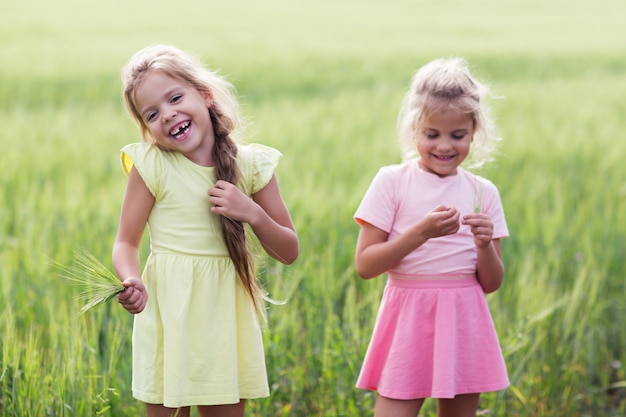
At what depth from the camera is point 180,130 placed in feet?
7.47

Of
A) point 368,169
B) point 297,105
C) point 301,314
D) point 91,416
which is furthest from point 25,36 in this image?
point 91,416

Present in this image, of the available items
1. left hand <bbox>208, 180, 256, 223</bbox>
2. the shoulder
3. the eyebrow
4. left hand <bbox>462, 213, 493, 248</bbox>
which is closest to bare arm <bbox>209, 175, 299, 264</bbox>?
left hand <bbox>208, 180, 256, 223</bbox>

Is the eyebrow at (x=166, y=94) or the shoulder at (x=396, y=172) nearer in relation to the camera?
the eyebrow at (x=166, y=94)

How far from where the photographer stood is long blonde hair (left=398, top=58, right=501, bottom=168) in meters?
2.55

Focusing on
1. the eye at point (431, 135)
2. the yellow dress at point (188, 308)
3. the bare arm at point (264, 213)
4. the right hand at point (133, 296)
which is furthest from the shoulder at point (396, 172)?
the right hand at point (133, 296)

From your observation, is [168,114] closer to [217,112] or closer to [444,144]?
[217,112]

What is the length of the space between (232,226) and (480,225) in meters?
0.64

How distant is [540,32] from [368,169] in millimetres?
12400

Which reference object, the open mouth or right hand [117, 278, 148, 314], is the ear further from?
right hand [117, 278, 148, 314]

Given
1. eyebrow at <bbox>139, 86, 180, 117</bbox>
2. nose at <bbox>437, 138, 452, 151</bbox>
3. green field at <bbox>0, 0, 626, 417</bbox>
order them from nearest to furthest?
eyebrow at <bbox>139, 86, 180, 117</bbox>
nose at <bbox>437, 138, 452, 151</bbox>
green field at <bbox>0, 0, 626, 417</bbox>

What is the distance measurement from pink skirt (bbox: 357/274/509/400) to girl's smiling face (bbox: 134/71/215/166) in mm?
726

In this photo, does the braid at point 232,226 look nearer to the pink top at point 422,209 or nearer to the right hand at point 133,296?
the right hand at point 133,296

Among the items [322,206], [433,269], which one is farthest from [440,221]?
[322,206]

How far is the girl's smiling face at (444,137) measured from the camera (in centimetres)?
254
